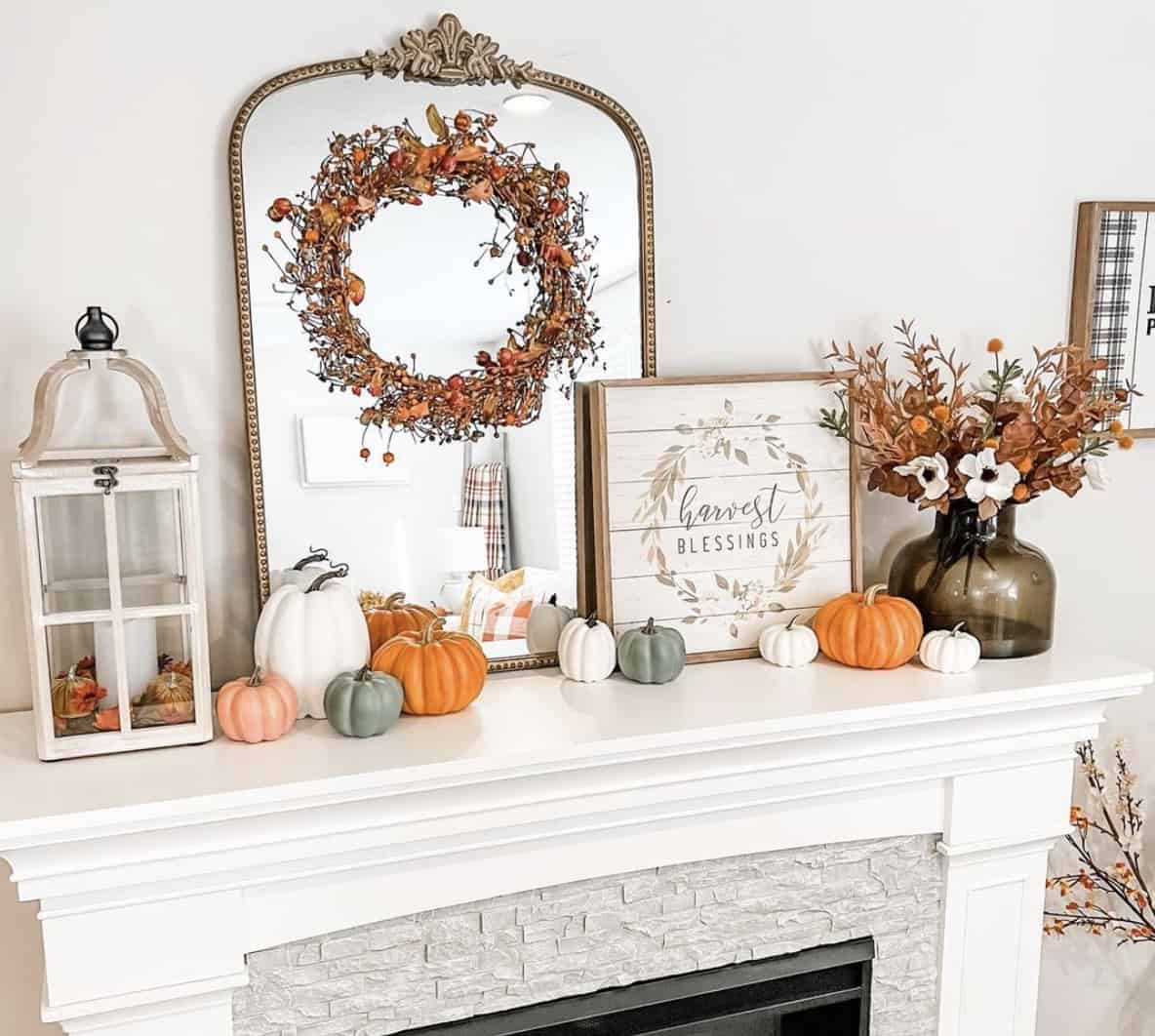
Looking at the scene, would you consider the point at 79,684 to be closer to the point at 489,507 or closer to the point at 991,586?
the point at 489,507

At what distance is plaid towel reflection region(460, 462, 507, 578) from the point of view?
1.50 metres

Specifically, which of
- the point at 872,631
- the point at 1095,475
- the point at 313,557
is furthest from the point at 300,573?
the point at 1095,475

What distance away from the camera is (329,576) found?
55.3 inches

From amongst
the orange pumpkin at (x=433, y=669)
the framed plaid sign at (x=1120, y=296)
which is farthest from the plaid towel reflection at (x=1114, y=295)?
the orange pumpkin at (x=433, y=669)

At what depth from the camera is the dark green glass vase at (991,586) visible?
159 cm

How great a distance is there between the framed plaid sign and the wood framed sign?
591 mm

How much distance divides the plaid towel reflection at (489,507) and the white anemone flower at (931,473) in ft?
1.91

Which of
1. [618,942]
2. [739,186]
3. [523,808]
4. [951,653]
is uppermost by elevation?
[739,186]

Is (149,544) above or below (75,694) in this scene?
above

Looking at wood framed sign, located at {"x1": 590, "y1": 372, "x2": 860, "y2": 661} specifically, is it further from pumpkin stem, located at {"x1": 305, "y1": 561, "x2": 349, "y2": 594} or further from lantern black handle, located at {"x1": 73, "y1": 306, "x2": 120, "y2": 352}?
lantern black handle, located at {"x1": 73, "y1": 306, "x2": 120, "y2": 352}

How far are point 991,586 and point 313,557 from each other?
963 mm

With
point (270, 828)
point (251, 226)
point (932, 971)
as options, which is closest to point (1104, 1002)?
point (932, 971)

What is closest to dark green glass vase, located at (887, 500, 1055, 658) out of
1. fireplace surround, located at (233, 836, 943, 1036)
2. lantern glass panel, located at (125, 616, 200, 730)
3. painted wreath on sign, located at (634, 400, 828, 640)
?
painted wreath on sign, located at (634, 400, 828, 640)

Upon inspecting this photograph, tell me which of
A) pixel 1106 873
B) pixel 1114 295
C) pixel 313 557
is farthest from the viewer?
pixel 1106 873
